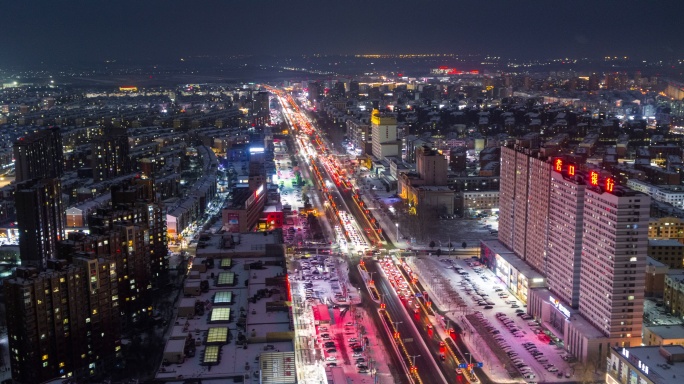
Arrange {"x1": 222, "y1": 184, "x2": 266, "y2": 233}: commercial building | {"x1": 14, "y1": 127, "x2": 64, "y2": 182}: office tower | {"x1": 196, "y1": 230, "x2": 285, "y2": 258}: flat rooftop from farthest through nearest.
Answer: {"x1": 14, "y1": 127, "x2": 64, "y2": 182}: office tower, {"x1": 222, "y1": 184, "x2": 266, "y2": 233}: commercial building, {"x1": 196, "y1": 230, "x2": 285, "y2": 258}: flat rooftop

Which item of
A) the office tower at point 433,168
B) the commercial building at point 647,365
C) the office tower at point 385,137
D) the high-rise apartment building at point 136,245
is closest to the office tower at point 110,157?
the office tower at point 385,137

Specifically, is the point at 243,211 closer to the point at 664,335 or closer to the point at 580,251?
the point at 580,251

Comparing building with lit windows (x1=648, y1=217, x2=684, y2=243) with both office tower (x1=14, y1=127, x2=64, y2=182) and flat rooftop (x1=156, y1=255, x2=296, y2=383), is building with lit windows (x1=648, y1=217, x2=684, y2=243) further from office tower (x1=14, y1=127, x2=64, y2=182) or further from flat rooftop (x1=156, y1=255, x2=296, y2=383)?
office tower (x1=14, y1=127, x2=64, y2=182)

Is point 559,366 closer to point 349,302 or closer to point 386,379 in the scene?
point 386,379

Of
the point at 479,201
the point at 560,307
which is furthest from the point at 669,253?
the point at 479,201

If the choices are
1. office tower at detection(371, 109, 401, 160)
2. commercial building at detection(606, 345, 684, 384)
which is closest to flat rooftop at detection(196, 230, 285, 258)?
commercial building at detection(606, 345, 684, 384)

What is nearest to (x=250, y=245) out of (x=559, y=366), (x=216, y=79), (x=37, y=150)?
(x=559, y=366)

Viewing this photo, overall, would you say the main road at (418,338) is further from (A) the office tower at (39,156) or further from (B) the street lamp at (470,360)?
(A) the office tower at (39,156)
